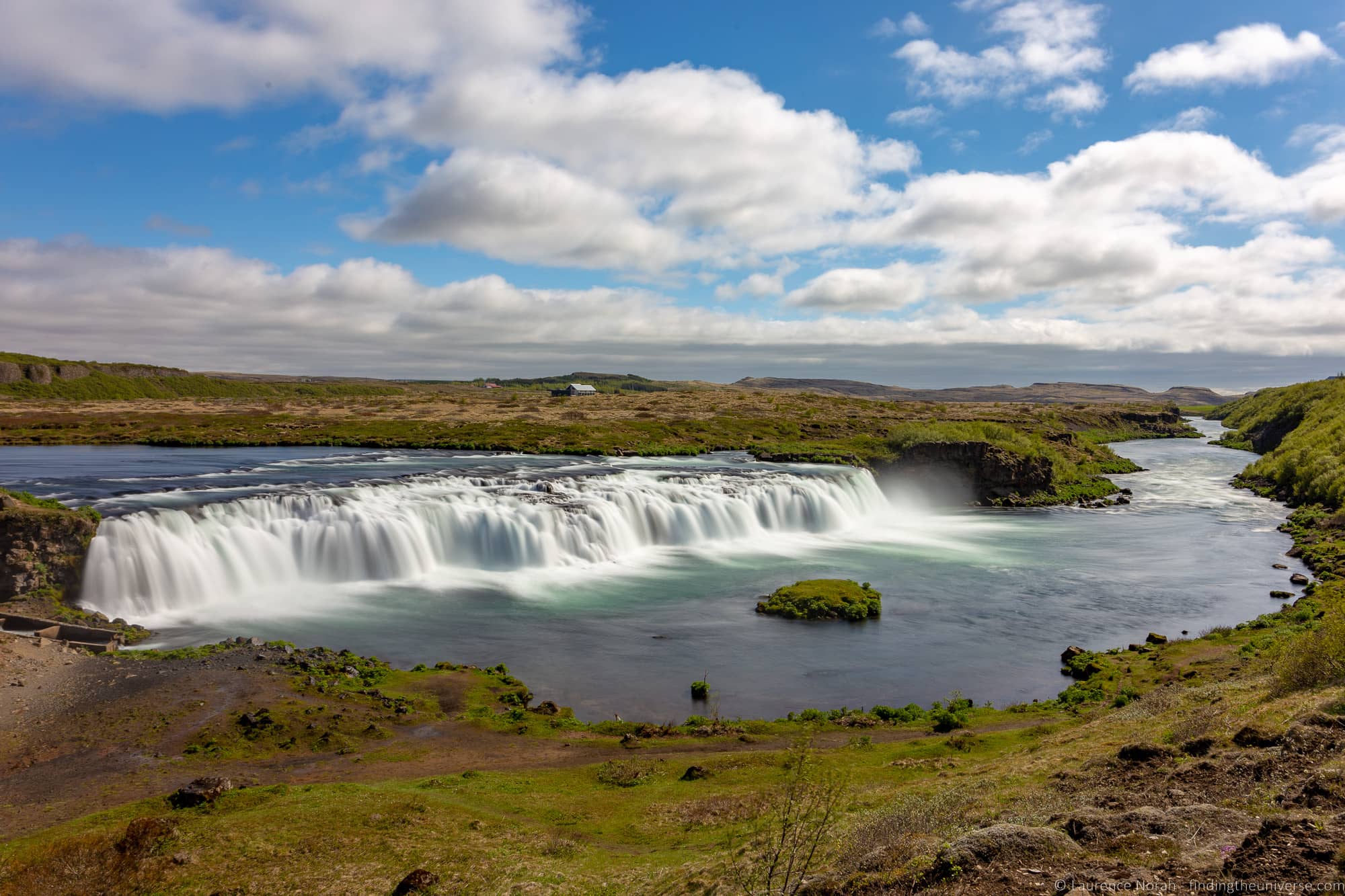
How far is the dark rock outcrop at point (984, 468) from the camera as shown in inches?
2712

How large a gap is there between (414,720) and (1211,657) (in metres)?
25.5

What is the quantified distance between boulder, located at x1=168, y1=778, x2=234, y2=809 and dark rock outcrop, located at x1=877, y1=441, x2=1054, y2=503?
64.3m

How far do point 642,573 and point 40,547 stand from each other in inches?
1006

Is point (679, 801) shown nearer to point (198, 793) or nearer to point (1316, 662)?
point (198, 793)

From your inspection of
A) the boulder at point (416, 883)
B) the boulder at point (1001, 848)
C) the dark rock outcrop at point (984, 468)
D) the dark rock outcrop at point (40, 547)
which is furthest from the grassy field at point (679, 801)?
the dark rock outcrop at point (984, 468)

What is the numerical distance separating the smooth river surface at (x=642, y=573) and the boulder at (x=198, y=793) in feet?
33.8

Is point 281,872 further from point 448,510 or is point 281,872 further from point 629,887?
point 448,510

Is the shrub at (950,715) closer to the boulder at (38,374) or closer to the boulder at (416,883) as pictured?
the boulder at (416,883)

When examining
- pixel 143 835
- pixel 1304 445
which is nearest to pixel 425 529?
pixel 143 835

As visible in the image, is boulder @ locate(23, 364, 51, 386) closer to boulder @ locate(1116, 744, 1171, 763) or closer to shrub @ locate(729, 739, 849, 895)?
shrub @ locate(729, 739, 849, 895)

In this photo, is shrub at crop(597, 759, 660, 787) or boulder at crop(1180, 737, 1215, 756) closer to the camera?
boulder at crop(1180, 737, 1215, 756)

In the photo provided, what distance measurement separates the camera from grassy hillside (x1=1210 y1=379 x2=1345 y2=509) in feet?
196

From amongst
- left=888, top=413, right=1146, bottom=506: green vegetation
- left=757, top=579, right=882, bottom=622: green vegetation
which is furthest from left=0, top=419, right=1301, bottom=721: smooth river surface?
left=888, top=413, right=1146, bottom=506: green vegetation

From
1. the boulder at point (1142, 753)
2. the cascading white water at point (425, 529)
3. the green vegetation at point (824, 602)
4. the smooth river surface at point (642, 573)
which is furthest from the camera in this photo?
the green vegetation at point (824, 602)
